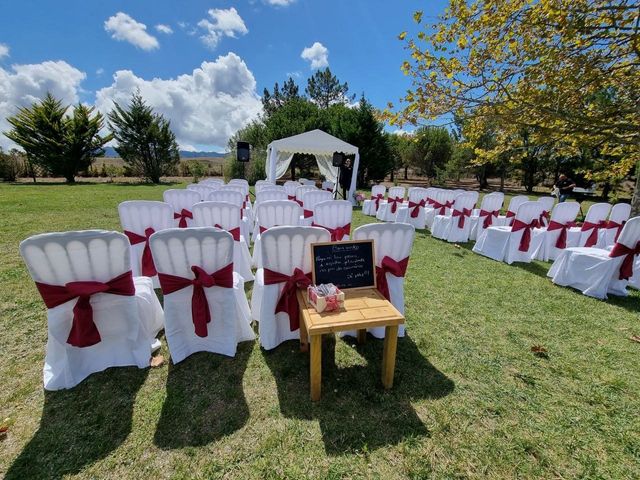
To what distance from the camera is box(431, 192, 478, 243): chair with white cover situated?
20.4 ft

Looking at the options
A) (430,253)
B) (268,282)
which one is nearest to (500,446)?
(268,282)

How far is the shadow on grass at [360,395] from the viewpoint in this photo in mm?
1777

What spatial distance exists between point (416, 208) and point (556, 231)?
118 inches

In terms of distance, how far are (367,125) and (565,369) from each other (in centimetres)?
1635

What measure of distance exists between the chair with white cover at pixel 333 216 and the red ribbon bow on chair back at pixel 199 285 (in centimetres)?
199

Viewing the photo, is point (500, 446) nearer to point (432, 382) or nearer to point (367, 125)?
point (432, 382)

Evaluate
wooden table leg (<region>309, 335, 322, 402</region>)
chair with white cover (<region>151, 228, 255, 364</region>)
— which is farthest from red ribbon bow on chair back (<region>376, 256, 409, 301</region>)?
chair with white cover (<region>151, 228, 255, 364</region>)

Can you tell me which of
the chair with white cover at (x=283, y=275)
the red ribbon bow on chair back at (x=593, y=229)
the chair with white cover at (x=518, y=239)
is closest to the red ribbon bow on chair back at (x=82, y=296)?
the chair with white cover at (x=283, y=275)

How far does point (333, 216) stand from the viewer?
407 cm

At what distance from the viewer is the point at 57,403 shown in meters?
1.93

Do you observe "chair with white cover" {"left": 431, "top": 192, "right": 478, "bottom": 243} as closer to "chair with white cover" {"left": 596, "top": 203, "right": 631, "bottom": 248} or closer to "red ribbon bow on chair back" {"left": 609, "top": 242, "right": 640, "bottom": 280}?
"chair with white cover" {"left": 596, "top": 203, "right": 631, "bottom": 248}

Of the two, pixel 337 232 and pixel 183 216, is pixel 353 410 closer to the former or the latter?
pixel 337 232

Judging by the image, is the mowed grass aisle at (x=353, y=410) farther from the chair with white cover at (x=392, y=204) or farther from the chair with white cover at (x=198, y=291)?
the chair with white cover at (x=392, y=204)

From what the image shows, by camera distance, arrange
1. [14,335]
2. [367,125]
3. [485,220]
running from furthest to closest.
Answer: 1. [367,125]
2. [485,220]
3. [14,335]
